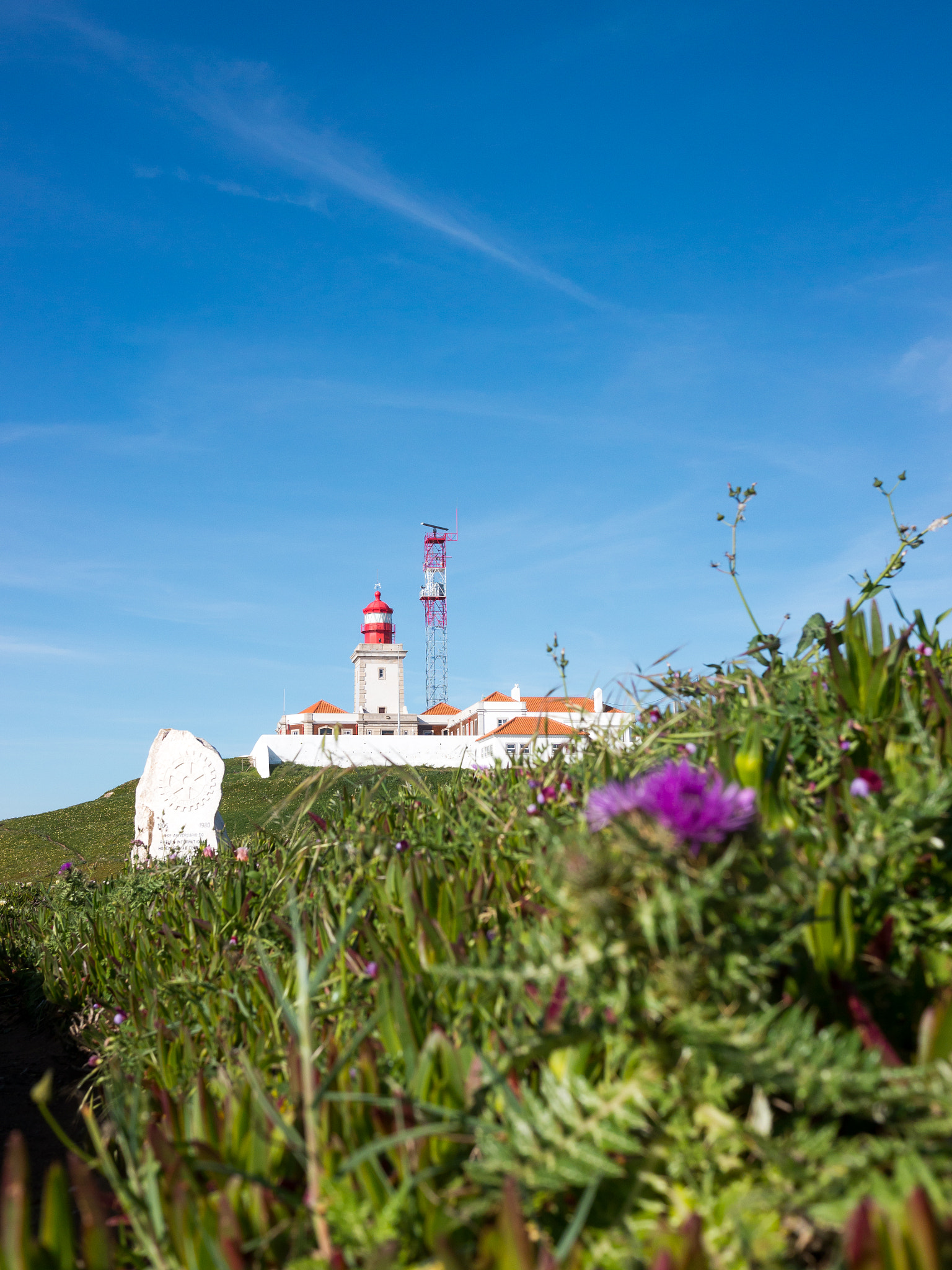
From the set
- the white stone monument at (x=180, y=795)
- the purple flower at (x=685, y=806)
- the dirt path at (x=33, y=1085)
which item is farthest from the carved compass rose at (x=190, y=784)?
the purple flower at (x=685, y=806)

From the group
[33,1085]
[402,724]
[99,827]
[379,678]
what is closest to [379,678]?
[379,678]

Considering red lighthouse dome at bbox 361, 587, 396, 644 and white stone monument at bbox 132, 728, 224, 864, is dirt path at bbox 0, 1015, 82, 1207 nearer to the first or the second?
white stone monument at bbox 132, 728, 224, 864

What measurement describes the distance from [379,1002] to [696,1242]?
0.84m

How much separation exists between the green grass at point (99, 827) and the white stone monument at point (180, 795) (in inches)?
80.0

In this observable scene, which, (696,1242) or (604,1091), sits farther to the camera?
(604,1091)

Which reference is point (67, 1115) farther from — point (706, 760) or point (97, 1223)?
point (706, 760)

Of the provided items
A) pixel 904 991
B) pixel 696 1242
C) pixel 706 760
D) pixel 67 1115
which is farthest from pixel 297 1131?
pixel 67 1115

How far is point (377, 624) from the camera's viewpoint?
217ft

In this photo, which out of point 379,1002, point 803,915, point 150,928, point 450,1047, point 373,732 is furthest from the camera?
point 373,732

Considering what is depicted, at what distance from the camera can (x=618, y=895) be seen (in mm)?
1220

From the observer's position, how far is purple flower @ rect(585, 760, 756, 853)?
46.8 inches

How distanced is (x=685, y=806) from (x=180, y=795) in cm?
1066

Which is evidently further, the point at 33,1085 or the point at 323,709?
the point at 323,709

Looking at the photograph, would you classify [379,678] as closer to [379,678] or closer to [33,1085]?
[379,678]
